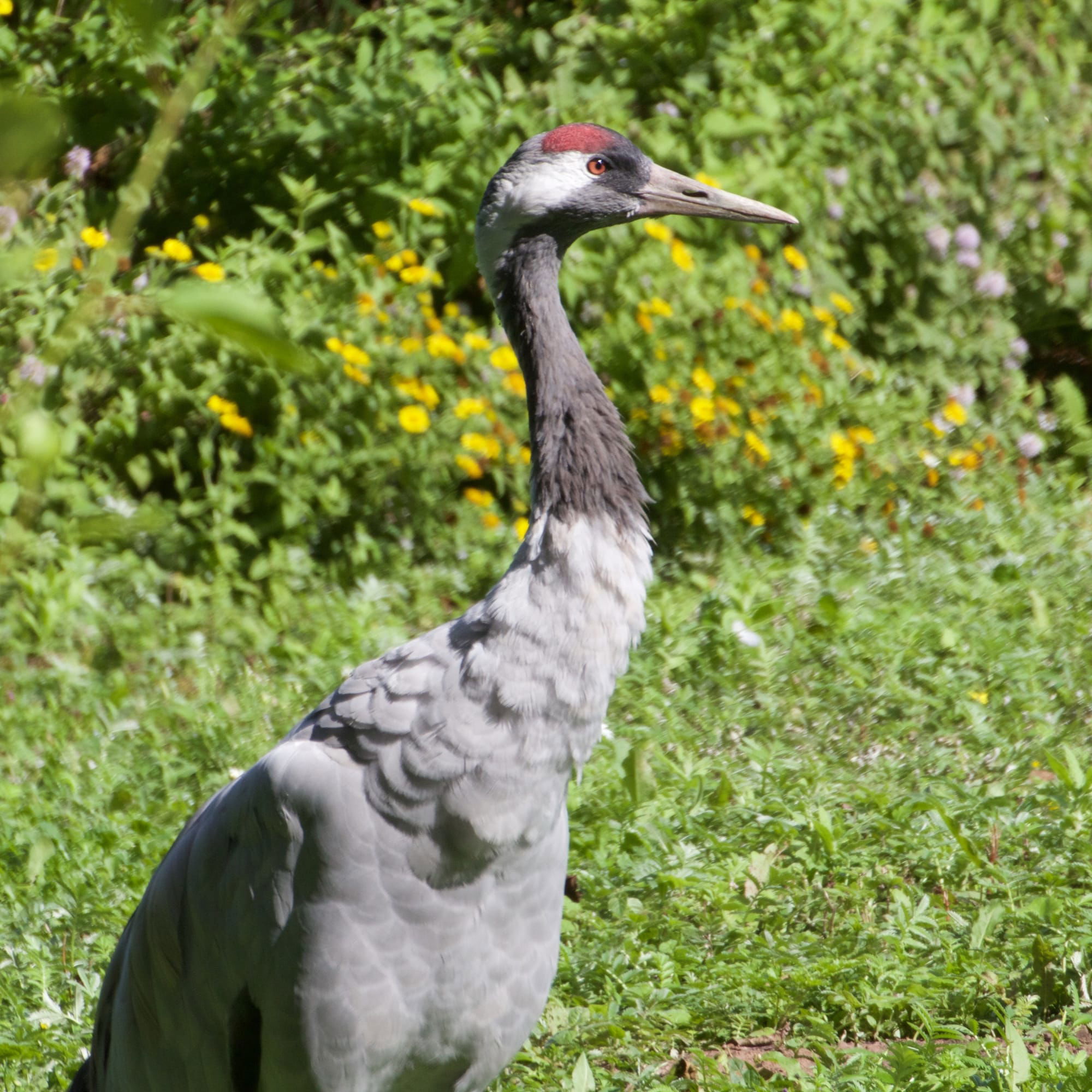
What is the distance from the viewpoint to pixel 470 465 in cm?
492

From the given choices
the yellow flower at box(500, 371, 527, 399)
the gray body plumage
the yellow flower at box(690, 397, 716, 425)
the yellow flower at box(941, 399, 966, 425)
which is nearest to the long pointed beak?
the gray body plumage

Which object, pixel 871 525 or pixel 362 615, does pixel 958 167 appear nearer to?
pixel 871 525

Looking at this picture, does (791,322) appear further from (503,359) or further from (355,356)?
(355,356)

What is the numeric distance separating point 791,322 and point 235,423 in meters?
2.06

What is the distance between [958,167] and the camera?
5.84 metres

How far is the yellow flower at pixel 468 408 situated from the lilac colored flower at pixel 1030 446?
2.20 metres

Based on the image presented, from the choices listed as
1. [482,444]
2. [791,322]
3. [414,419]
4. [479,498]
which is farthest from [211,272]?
[791,322]

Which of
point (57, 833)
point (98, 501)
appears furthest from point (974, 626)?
point (98, 501)

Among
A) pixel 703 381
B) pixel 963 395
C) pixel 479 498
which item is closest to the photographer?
pixel 703 381

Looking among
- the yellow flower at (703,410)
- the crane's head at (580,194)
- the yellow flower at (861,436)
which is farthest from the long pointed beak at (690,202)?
the yellow flower at (861,436)

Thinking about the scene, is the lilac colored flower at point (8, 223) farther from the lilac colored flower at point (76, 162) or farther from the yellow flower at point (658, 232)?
the yellow flower at point (658, 232)

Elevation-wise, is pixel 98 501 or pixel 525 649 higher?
pixel 525 649

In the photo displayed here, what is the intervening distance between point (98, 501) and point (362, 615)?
3.83 feet

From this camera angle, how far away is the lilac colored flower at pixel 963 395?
18.5ft
